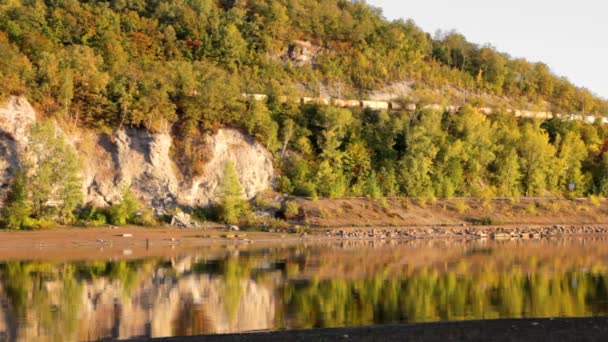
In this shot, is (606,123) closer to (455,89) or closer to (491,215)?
(455,89)

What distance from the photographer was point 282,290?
3303cm

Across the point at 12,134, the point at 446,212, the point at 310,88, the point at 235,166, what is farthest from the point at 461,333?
the point at 310,88

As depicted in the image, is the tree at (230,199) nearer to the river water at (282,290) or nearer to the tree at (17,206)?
the river water at (282,290)

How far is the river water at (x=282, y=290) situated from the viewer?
2497cm

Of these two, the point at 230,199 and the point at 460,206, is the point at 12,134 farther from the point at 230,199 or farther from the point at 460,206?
the point at 460,206

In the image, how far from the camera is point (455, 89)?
114562 mm

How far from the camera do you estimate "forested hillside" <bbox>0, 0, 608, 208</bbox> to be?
231ft

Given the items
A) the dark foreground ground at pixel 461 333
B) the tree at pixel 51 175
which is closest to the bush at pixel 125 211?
the tree at pixel 51 175

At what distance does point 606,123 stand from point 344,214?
172ft

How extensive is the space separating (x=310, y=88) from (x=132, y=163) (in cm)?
3850

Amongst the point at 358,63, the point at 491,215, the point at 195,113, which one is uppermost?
the point at 358,63

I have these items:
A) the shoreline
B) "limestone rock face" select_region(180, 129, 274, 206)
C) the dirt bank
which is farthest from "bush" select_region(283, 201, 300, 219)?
"limestone rock face" select_region(180, 129, 274, 206)

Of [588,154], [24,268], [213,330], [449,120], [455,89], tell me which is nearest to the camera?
[213,330]

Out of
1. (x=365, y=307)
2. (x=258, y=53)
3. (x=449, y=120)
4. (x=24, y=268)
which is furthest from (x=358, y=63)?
(x=365, y=307)
